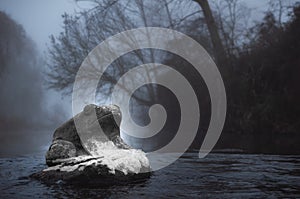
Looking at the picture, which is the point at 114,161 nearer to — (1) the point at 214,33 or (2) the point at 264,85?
(2) the point at 264,85

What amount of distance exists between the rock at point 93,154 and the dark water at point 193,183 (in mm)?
270

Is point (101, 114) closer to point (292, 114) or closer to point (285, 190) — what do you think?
point (285, 190)

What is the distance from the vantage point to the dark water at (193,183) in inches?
155

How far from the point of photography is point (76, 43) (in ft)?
66.1

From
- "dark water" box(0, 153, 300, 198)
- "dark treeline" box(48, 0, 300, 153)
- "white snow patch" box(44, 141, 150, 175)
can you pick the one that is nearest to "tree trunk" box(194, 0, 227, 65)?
"dark treeline" box(48, 0, 300, 153)

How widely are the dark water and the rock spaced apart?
0.89ft

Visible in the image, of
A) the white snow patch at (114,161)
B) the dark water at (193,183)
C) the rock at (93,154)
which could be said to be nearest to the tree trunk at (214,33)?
the dark water at (193,183)

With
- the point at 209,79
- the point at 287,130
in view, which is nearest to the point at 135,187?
the point at 287,130

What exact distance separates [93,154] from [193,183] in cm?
171

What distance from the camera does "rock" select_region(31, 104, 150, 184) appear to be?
4738 mm

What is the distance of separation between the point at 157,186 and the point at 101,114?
6.43 ft

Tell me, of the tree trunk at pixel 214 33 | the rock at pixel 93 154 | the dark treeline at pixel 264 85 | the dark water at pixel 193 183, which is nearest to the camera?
the dark water at pixel 193 183

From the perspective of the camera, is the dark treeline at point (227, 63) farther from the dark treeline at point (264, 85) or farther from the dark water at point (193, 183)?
the dark water at point (193, 183)

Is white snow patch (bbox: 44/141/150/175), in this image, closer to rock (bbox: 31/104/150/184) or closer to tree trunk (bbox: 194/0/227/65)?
rock (bbox: 31/104/150/184)
